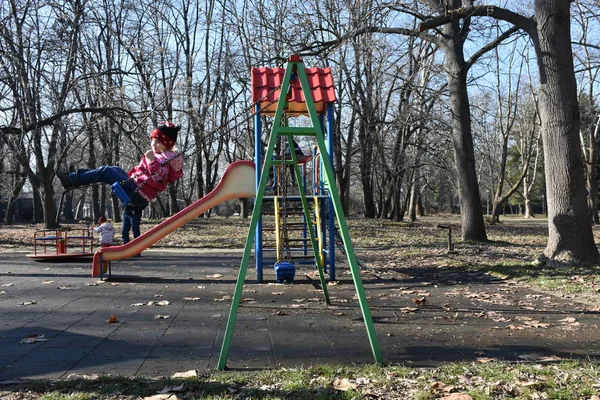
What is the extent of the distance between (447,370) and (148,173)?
25.7 feet

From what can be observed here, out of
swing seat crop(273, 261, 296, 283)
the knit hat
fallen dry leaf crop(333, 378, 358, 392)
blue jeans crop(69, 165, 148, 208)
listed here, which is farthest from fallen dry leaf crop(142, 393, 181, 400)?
the knit hat

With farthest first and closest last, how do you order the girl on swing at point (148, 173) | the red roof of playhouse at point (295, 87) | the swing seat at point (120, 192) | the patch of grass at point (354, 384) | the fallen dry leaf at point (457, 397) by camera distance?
1. the girl on swing at point (148, 173)
2. the swing seat at point (120, 192)
3. the red roof of playhouse at point (295, 87)
4. the patch of grass at point (354, 384)
5. the fallen dry leaf at point (457, 397)

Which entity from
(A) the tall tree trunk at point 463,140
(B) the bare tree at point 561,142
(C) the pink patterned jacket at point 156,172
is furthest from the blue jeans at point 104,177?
(A) the tall tree trunk at point 463,140

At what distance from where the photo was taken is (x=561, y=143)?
9.91 m

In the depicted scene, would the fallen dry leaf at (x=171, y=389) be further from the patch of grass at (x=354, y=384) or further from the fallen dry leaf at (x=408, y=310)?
the fallen dry leaf at (x=408, y=310)

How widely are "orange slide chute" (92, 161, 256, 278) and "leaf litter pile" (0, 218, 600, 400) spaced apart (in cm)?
272

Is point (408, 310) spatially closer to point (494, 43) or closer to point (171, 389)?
point (171, 389)

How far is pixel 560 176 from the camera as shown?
32.6ft

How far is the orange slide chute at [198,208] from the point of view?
934cm

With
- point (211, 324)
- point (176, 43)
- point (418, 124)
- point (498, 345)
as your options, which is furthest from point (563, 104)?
point (176, 43)

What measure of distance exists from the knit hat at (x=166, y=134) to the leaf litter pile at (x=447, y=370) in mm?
4503

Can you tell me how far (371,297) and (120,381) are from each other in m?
4.67

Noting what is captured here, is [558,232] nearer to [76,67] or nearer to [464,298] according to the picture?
[464,298]

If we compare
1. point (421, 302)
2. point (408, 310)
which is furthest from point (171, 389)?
point (421, 302)
